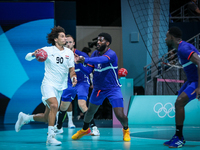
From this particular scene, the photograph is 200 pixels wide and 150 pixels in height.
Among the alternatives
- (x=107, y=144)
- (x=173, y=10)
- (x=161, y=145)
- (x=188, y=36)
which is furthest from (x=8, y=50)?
(x=173, y=10)

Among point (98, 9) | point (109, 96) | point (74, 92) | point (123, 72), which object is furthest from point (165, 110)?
point (98, 9)

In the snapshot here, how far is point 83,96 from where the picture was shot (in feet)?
22.7

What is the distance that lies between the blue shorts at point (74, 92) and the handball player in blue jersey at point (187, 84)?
2436 millimetres

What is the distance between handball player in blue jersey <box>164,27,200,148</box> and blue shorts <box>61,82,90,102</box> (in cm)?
244

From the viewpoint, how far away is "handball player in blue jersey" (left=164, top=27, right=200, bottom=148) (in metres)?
4.77

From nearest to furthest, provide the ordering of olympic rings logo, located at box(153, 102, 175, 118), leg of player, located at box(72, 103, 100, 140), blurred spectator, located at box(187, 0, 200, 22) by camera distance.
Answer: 1. leg of player, located at box(72, 103, 100, 140)
2. olympic rings logo, located at box(153, 102, 175, 118)
3. blurred spectator, located at box(187, 0, 200, 22)

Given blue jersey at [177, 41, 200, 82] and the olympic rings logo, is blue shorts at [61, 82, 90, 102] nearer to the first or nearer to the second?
the olympic rings logo

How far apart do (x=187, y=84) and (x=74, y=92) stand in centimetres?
260

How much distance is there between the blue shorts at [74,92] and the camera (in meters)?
6.55

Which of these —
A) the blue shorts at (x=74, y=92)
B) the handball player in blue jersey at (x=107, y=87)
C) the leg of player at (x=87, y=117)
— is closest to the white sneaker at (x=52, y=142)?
the leg of player at (x=87, y=117)

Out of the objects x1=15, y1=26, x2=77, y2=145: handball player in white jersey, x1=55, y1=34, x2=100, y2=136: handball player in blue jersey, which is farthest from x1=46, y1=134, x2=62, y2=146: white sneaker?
x1=55, y1=34, x2=100, y2=136: handball player in blue jersey

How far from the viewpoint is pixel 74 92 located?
6699 millimetres

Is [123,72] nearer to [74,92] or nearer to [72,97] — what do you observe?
[74,92]

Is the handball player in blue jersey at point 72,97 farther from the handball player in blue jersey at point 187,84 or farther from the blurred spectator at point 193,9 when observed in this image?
the blurred spectator at point 193,9
